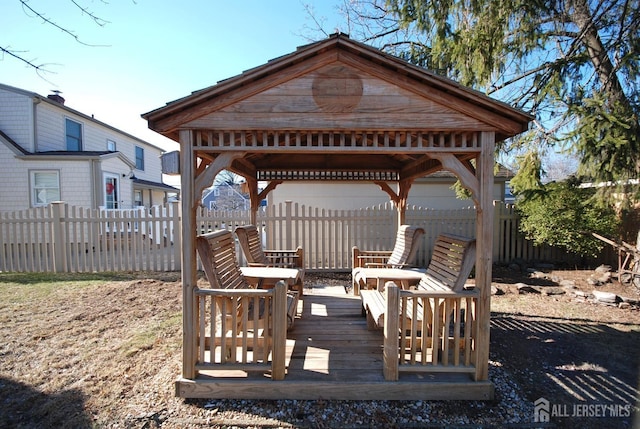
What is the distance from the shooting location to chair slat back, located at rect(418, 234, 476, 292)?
3.13 meters

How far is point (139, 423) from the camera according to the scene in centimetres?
239

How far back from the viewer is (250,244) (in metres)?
5.04

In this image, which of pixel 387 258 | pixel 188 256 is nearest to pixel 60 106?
pixel 188 256

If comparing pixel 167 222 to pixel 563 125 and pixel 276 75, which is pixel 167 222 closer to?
pixel 276 75

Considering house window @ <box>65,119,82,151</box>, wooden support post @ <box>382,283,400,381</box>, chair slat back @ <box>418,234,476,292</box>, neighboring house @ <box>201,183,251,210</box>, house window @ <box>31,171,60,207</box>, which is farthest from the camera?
neighboring house @ <box>201,183,251,210</box>

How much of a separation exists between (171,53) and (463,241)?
16.0ft

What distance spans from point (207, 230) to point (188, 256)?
15.8 feet

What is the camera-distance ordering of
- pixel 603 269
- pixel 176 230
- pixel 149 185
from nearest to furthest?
1. pixel 603 269
2. pixel 176 230
3. pixel 149 185

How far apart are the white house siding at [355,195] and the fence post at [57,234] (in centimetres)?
531

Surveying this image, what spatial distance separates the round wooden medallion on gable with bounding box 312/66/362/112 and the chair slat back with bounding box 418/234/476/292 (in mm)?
1871

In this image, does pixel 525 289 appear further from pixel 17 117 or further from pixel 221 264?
pixel 17 117

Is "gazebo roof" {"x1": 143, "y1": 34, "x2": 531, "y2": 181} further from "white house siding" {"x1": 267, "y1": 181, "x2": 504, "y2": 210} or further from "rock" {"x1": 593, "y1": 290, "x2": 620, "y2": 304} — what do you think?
"white house siding" {"x1": 267, "y1": 181, "x2": 504, "y2": 210}

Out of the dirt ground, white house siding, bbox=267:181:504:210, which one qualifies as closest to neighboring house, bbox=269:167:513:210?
white house siding, bbox=267:181:504:210

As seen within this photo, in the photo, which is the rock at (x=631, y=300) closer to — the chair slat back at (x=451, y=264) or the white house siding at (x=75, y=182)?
the chair slat back at (x=451, y=264)
